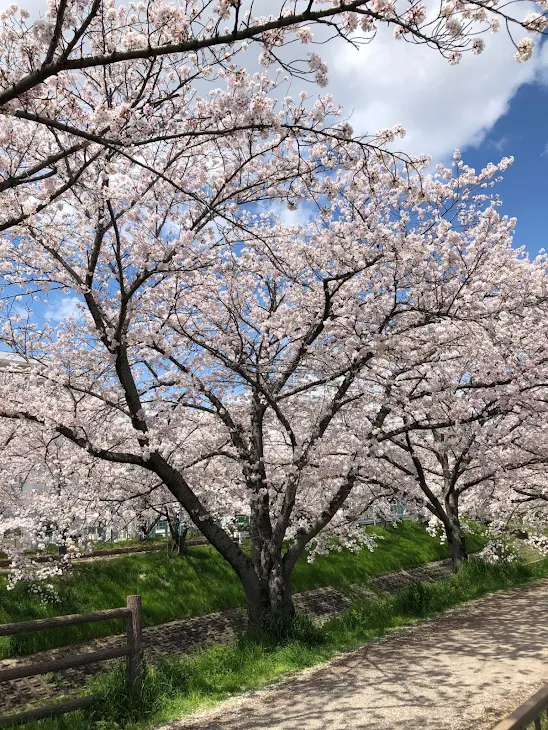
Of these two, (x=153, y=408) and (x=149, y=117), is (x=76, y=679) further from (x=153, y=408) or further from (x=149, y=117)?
(x=149, y=117)

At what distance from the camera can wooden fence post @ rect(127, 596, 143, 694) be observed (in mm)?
7693

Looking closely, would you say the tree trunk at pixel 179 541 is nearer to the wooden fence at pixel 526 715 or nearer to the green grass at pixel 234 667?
the green grass at pixel 234 667

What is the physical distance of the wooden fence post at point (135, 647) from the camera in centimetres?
769

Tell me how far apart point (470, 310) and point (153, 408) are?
6317 millimetres

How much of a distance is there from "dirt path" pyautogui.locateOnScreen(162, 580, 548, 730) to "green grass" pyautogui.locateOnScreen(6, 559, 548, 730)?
43cm

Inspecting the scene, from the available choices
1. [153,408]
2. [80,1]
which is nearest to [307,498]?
[153,408]

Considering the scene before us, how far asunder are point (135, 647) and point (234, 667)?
2.07m

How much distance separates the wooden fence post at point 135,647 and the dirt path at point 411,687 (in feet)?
3.23

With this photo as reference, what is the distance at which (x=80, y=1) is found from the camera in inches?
226

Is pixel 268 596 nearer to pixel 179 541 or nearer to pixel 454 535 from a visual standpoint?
pixel 454 535

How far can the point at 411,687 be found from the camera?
7.46 meters

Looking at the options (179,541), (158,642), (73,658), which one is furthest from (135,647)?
(179,541)

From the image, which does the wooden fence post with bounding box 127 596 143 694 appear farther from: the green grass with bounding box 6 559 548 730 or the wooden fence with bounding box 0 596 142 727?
the green grass with bounding box 6 559 548 730

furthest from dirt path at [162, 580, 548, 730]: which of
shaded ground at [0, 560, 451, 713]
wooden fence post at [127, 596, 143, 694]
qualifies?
shaded ground at [0, 560, 451, 713]
